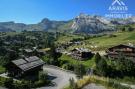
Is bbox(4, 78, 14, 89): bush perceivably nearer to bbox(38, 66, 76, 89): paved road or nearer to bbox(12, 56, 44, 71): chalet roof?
bbox(38, 66, 76, 89): paved road

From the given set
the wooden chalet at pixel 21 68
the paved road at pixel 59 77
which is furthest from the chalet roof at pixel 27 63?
the paved road at pixel 59 77

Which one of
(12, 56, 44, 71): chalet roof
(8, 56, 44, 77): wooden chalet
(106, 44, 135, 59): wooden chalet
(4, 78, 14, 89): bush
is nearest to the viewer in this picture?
(4, 78, 14, 89): bush

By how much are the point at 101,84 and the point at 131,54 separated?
83491 millimetres

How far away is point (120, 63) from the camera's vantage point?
277ft

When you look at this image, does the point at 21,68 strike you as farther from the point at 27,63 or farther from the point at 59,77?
the point at 59,77

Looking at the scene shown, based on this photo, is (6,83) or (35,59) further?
(35,59)

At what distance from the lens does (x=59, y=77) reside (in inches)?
3088

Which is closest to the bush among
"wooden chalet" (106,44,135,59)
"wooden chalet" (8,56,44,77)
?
"wooden chalet" (8,56,44,77)

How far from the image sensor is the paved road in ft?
220

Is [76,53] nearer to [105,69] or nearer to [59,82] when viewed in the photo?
[105,69]

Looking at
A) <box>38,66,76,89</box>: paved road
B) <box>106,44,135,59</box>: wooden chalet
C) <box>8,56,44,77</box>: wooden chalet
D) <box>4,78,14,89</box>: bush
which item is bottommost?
<box>38,66,76,89</box>: paved road

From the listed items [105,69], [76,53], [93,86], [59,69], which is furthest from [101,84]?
[76,53]

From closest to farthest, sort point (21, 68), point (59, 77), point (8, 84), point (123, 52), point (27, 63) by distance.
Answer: point (8, 84)
point (21, 68)
point (27, 63)
point (59, 77)
point (123, 52)

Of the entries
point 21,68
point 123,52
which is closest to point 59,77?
point 21,68
